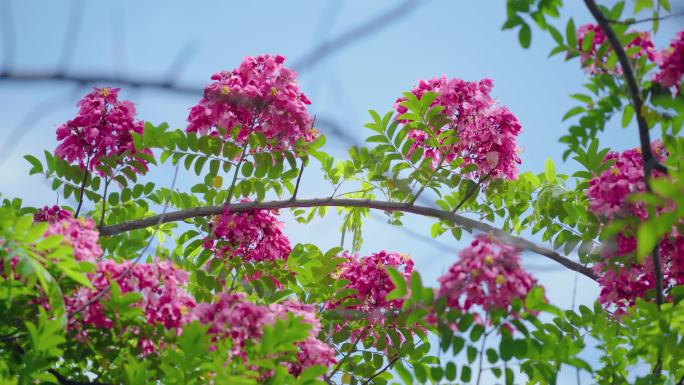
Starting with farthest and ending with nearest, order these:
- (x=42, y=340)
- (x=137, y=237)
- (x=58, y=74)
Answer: (x=137, y=237) < (x=42, y=340) < (x=58, y=74)

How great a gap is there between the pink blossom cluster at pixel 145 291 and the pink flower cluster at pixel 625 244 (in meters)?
1.80

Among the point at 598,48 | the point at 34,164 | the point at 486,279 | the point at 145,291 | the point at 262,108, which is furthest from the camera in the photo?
the point at 34,164

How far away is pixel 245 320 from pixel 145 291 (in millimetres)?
→ 528

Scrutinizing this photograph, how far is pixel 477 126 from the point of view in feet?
16.5

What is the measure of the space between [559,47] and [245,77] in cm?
194

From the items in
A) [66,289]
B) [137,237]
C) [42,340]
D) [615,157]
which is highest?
[615,157]

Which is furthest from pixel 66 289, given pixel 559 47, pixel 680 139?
pixel 680 139

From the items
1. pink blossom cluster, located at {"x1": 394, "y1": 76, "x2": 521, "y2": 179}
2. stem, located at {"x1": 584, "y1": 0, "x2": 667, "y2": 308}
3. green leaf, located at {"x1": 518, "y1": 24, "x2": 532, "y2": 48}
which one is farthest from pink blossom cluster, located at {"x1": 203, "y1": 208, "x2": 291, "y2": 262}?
stem, located at {"x1": 584, "y1": 0, "x2": 667, "y2": 308}

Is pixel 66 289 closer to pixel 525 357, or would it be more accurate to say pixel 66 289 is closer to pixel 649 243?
pixel 525 357

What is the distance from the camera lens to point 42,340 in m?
3.27

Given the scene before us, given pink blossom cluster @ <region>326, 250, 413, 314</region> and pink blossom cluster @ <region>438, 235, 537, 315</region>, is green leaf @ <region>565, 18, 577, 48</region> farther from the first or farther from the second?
pink blossom cluster @ <region>326, 250, 413, 314</region>

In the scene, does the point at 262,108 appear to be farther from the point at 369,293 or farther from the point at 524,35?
the point at 524,35

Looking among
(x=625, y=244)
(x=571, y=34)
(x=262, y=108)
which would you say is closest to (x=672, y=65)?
(x=571, y=34)

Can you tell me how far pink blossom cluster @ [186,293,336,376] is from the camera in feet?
10.8
